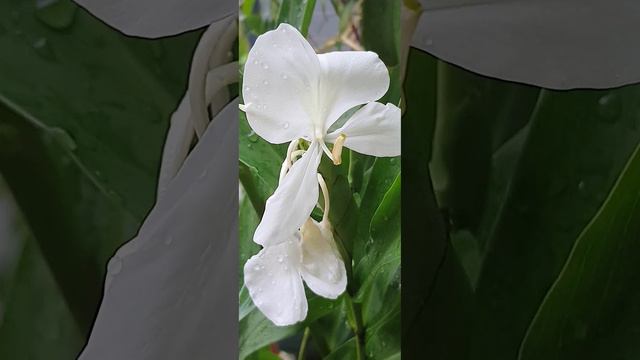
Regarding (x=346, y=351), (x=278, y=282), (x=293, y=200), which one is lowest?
(x=346, y=351)

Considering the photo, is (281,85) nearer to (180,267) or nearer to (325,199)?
(325,199)

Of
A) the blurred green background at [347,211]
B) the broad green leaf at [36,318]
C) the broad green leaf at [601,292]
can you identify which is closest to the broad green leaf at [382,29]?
the blurred green background at [347,211]

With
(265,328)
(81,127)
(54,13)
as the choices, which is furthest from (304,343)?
(54,13)

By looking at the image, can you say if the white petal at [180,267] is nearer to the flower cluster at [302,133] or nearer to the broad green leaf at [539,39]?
→ the flower cluster at [302,133]

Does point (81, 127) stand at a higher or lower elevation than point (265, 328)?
higher

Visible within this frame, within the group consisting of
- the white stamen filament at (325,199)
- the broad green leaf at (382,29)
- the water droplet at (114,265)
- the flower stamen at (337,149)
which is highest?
the broad green leaf at (382,29)

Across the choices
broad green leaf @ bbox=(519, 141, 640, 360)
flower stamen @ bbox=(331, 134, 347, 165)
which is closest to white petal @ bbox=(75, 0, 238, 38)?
flower stamen @ bbox=(331, 134, 347, 165)

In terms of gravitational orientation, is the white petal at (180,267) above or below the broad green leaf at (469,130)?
below
